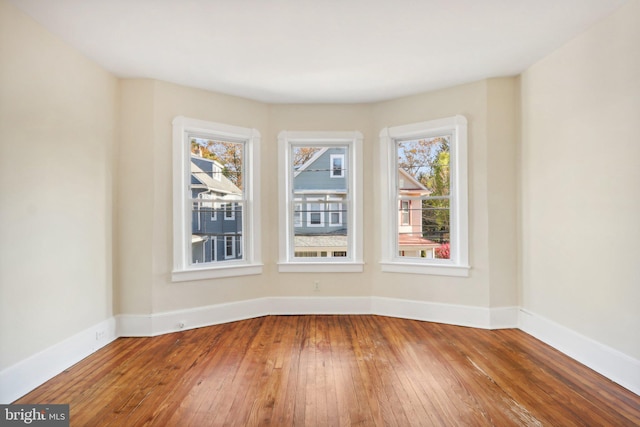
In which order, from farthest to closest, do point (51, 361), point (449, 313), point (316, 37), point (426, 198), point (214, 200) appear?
1. point (426, 198)
2. point (214, 200)
3. point (449, 313)
4. point (316, 37)
5. point (51, 361)

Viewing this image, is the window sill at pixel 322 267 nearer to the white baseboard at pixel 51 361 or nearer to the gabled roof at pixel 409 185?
the gabled roof at pixel 409 185

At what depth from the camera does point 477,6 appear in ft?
8.55

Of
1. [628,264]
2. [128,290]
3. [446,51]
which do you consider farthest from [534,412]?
[128,290]

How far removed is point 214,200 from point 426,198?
2498mm

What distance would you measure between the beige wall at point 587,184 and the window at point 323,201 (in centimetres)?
193

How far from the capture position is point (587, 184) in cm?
304

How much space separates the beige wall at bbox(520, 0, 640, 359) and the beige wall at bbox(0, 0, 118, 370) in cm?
423

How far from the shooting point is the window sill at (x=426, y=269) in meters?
4.17

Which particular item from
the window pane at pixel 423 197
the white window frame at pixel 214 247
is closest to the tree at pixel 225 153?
the white window frame at pixel 214 247

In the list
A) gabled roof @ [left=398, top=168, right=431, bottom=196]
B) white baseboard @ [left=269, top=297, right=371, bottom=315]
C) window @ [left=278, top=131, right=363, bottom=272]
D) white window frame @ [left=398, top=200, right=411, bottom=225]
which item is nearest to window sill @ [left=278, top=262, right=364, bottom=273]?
window @ [left=278, top=131, right=363, bottom=272]

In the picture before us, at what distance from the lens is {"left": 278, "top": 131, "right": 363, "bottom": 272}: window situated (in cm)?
475

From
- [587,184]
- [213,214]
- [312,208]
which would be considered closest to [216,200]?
[213,214]

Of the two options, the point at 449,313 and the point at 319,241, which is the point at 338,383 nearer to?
the point at 449,313

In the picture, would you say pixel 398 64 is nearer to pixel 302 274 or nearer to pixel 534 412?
pixel 302 274
